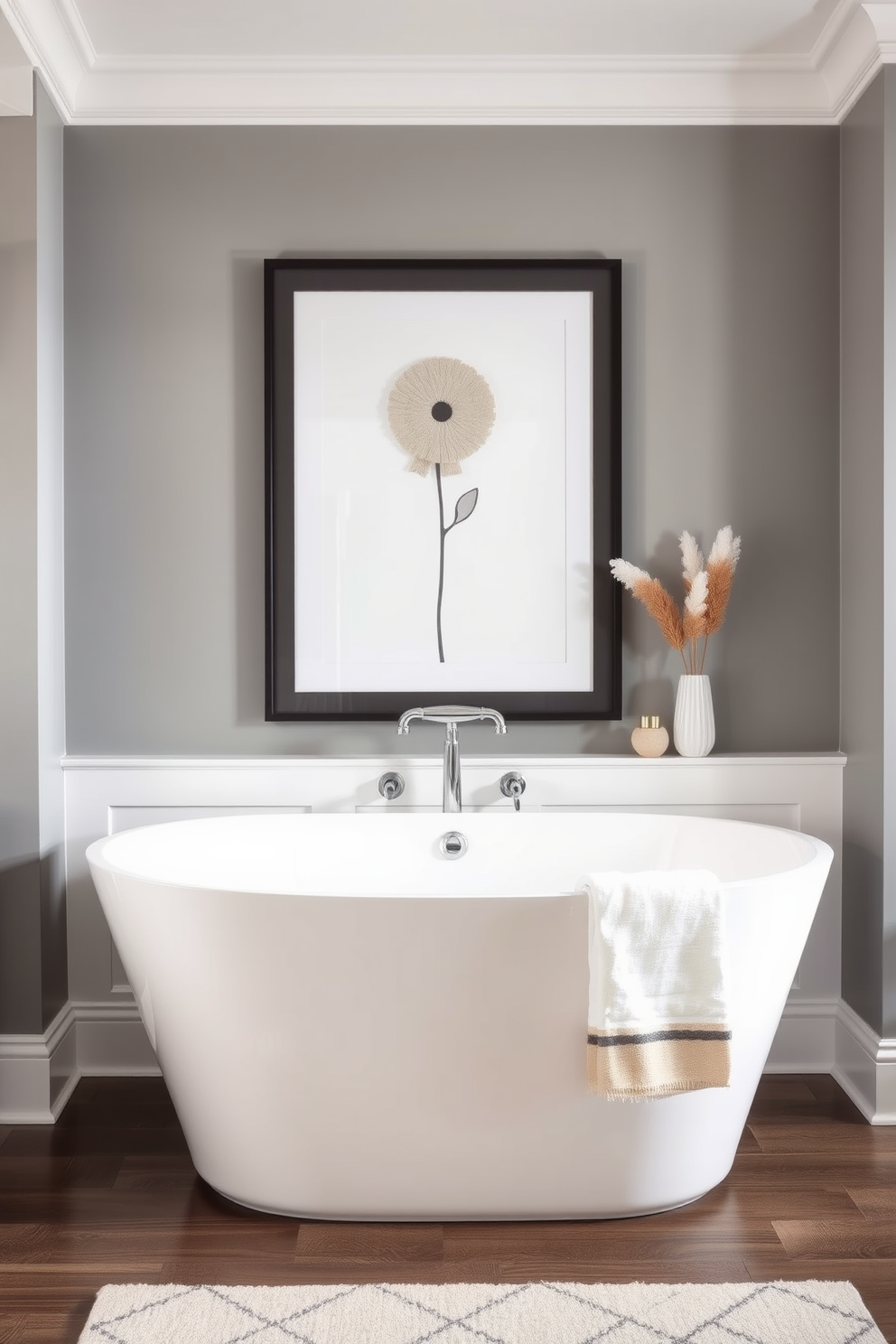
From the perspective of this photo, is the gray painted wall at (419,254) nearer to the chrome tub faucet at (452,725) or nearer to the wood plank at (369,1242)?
the chrome tub faucet at (452,725)

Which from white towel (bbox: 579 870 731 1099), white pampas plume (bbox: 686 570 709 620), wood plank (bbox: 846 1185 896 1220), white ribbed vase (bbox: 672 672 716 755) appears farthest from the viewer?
white ribbed vase (bbox: 672 672 716 755)

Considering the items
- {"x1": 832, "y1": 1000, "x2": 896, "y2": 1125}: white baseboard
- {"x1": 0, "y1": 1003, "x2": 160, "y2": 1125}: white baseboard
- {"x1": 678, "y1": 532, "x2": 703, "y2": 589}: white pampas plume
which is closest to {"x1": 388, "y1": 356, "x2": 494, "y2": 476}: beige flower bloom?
{"x1": 678, "y1": 532, "x2": 703, "y2": 589}: white pampas plume

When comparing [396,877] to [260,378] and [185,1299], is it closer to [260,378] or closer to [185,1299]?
[185,1299]

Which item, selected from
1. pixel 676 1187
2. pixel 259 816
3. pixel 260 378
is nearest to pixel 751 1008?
pixel 676 1187

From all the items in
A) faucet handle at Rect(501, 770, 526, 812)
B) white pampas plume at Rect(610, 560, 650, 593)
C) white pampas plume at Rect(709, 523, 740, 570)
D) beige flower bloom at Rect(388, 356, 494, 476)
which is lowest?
faucet handle at Rect(501, 770, 526, 812)

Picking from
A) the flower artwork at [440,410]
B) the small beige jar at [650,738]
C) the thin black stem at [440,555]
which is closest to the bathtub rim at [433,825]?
the small beige jar at [650,738]

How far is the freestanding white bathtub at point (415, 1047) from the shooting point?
1731 mm

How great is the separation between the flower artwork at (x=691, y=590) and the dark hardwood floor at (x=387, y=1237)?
3.92 ft

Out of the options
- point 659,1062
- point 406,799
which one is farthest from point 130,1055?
point 659,1062

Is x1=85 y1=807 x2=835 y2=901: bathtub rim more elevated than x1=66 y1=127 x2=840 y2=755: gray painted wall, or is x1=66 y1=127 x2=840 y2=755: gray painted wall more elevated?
x1=66 y1=127 x2=840 y2=755: gray painted wall

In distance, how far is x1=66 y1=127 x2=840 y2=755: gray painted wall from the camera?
258 cm

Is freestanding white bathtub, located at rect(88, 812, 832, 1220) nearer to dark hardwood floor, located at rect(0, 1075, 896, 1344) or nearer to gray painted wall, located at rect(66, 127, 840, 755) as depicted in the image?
dark hardwood floor, located at rect(0, 1075, 896, 1344)

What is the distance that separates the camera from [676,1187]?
6.23 ft

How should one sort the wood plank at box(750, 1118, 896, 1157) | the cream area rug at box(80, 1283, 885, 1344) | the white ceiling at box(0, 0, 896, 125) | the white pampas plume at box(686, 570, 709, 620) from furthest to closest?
the white pampas plume at box(686, 570, 709, 620)
the white ceiling at box(0, 0, 896, 125)
the wood plank at box(750, 1118, 896, 1157)
the cream area rug at box(80, 1283, 885, 1344)
